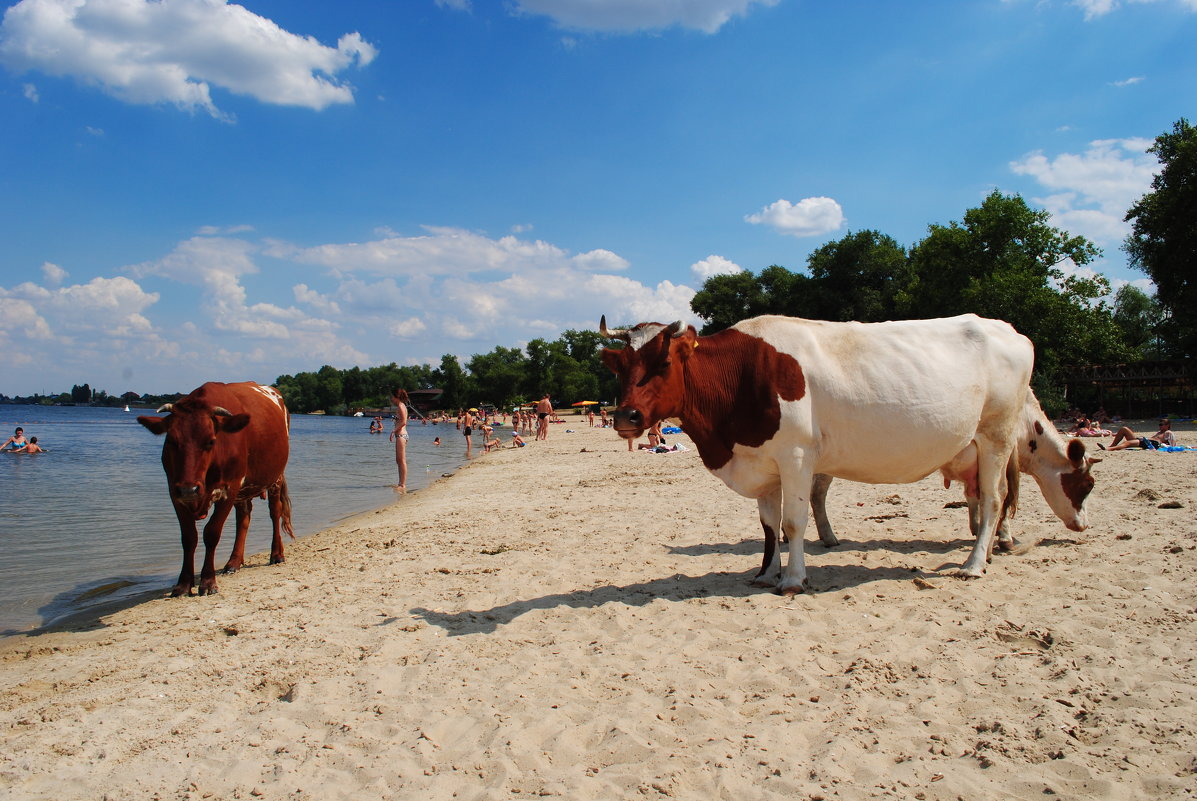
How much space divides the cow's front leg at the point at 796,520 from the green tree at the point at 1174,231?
3333cm

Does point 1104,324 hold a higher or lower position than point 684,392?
higher

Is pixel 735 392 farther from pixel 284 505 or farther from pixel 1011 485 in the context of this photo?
pixel 284 505

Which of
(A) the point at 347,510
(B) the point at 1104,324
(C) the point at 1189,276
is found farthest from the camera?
(B) the point at 1104,324

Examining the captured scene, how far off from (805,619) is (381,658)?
123 inches

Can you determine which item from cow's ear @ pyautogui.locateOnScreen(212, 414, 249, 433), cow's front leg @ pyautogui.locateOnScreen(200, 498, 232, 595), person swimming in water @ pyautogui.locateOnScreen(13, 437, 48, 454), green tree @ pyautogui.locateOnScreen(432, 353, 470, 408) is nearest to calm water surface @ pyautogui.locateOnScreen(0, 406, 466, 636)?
cow's front leg @ pyautogui.locateOnScreen(200, 498, 232, 595)

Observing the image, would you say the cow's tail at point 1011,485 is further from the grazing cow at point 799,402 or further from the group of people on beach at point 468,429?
the group of people on beach at point 468,429

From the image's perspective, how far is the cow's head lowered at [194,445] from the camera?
6.44 meters

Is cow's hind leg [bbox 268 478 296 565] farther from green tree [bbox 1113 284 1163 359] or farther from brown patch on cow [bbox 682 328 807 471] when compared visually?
green tree [bbox 1113 284 1163 359]

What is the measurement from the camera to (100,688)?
15.2 feet

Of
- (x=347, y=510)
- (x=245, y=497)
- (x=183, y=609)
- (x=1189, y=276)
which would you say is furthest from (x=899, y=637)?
(x=1189, y=276)

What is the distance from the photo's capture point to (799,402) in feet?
19.5

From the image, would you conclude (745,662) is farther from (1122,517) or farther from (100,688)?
(1122,517)

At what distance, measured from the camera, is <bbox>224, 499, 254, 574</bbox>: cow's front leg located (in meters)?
8.41

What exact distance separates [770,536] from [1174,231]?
34.2 m
